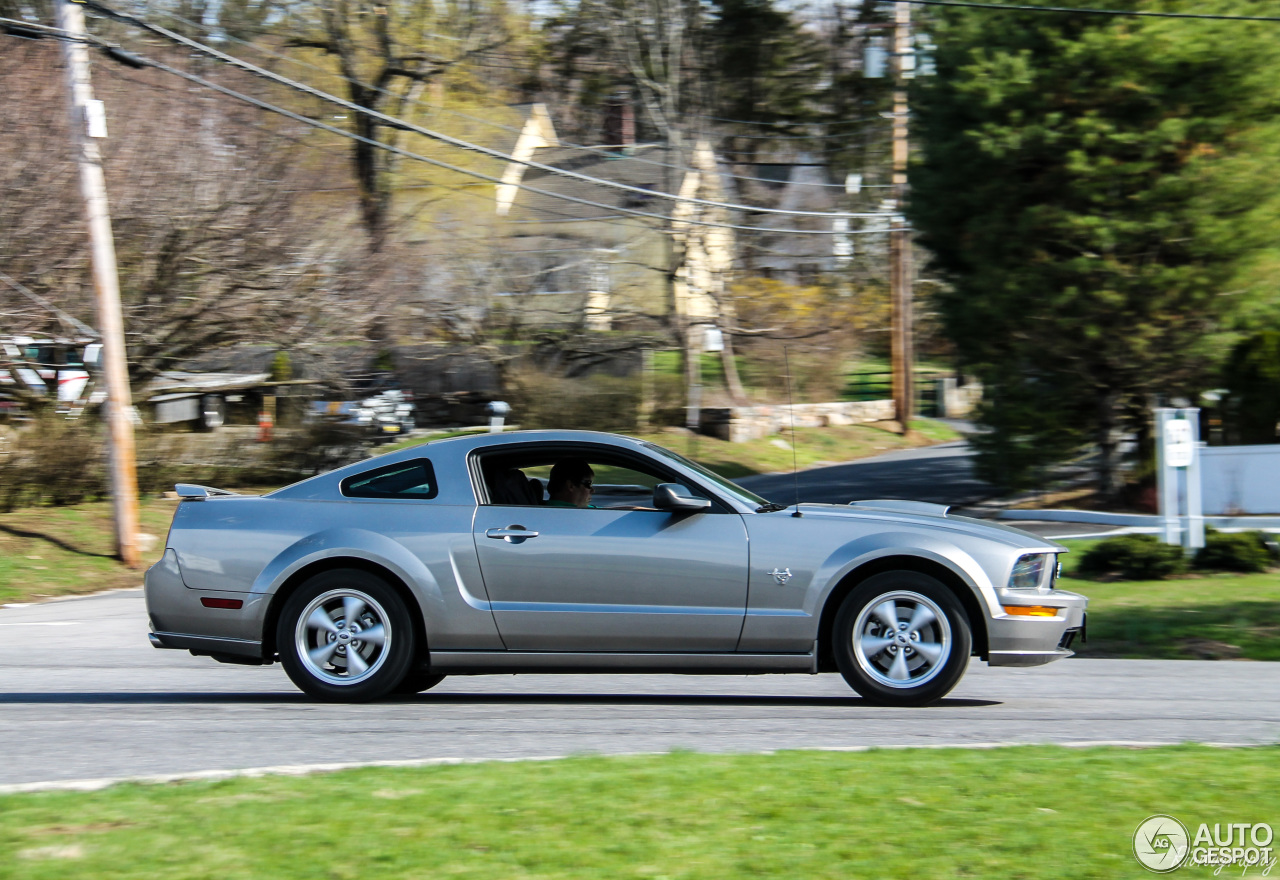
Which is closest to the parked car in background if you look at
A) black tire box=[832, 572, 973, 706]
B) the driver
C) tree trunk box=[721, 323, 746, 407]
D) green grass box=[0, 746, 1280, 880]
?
the driver

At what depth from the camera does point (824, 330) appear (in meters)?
37.7

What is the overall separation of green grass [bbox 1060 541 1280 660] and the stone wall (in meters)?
19.7

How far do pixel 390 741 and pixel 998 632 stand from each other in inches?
124

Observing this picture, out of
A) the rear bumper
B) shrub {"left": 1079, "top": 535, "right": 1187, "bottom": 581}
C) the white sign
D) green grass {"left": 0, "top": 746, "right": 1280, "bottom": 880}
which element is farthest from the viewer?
the white sign

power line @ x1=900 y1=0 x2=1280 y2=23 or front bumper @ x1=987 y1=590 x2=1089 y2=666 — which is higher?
power line @ x1=900 y1=0 x2=1280 y2=23

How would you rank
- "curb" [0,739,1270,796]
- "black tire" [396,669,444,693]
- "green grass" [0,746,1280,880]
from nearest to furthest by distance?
1. "green grass" [0,746,1280,880]
2. "curb" [0,739,1270,796]
3. "black tire" [396,669,444,693]

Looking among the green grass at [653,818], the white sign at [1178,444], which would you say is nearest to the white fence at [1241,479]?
the white sign at [1178,444]

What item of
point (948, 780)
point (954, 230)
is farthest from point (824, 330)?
point (948, 780)

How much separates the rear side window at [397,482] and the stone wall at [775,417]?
2651 centimetres

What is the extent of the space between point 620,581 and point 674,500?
0.52 meters

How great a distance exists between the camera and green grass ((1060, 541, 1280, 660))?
9.95 meters

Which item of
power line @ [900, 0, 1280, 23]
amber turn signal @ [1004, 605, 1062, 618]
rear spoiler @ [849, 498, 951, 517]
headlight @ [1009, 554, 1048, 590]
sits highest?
power line @ [900, 0, 1280, 23]

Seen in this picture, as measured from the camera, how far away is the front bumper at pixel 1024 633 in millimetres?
6754

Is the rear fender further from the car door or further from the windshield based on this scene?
the windshield
